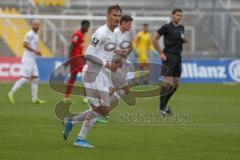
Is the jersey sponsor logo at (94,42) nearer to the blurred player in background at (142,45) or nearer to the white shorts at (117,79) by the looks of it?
the white shorts at (117,79)

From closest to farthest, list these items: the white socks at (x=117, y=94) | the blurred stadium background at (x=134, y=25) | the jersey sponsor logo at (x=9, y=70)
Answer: the white socks at (x=117, y=94)
the jersey sponsor logo at (x=9, y=70)
the blurred stadium background at (x=134, y=25)

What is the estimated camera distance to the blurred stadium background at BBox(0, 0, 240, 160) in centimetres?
1237

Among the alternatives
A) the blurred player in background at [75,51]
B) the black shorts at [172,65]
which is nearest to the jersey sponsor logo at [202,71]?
the blurred player in background at [75,51]

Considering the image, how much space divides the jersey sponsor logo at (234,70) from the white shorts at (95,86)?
2233cm

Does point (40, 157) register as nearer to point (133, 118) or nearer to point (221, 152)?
point (221, 152)

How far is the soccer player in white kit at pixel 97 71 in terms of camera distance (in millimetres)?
12539

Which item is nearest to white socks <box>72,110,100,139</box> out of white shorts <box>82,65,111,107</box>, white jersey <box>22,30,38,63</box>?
white shorts <box>82,65,111,107</box>

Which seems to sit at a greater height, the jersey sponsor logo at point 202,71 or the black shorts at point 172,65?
the black shorts at point 172,65

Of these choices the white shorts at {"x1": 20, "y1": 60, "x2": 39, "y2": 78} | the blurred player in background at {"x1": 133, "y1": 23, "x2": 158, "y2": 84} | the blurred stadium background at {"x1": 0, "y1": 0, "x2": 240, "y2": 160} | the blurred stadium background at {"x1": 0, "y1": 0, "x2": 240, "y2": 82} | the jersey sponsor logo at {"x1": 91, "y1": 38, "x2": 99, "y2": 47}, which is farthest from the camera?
the blurred stadium background at {"x1": 0, "y1": 0, "x2": 240, "y2": 82}

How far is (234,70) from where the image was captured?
1371 inches

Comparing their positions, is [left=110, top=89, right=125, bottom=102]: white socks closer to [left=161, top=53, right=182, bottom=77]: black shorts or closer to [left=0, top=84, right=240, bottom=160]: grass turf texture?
[left=0, top=84, right=240, bottom=160]: grass turf texture

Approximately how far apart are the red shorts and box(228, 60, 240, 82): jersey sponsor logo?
11698 mm

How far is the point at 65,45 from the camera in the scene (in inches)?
1454

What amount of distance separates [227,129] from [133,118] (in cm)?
313
